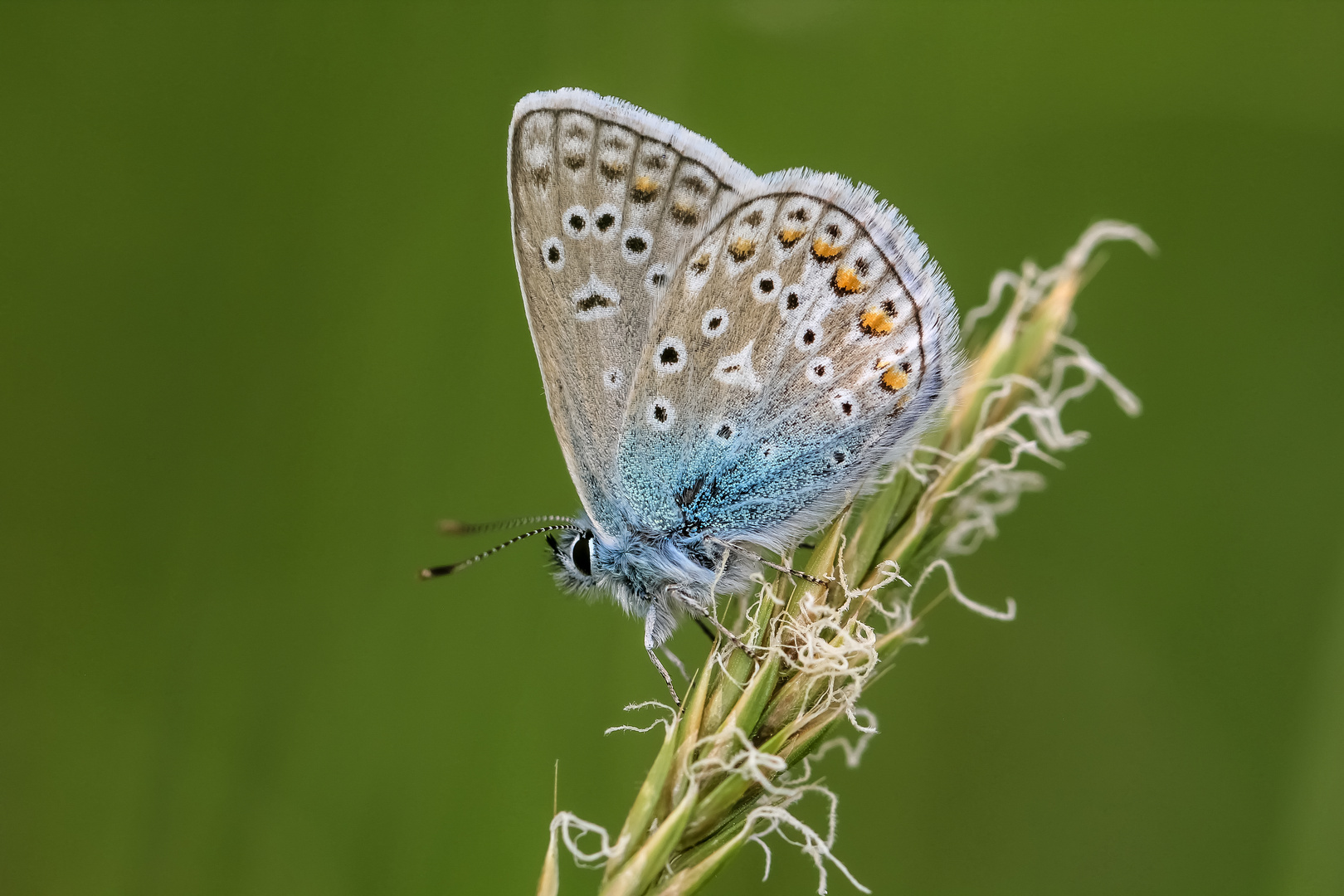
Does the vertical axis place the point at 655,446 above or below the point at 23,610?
above

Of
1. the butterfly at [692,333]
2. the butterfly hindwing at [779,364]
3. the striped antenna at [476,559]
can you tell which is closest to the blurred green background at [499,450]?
the striped antenna at [476,559]

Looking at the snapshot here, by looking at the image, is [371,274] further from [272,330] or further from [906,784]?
[906,784]

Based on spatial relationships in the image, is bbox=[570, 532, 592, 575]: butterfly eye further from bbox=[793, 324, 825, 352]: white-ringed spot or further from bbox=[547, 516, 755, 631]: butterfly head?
bbox=[793, 324, 825, 352]: white-ringed spot

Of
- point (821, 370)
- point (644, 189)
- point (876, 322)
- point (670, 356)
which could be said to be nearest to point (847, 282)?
point (876, 322)

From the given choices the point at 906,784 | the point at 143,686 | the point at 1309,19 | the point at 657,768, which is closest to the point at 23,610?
the point at 143,686

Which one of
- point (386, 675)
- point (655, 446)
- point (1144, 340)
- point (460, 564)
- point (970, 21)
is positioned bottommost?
point (386, 675)

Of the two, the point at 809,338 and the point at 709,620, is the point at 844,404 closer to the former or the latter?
the point at 809,338
